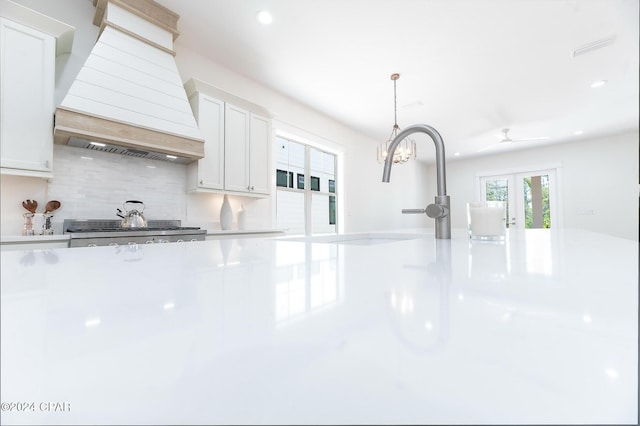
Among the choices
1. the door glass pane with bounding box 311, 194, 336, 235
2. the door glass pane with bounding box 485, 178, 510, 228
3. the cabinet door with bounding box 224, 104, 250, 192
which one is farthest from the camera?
the door glass pane with bounding box 485, 178, 510, 228

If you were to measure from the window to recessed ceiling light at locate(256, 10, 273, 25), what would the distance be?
1.62 meters

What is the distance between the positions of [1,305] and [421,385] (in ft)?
1.08

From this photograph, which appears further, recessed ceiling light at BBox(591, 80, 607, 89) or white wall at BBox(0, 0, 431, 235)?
recessed ceiling light at BBox(591, 80, 607, 89)

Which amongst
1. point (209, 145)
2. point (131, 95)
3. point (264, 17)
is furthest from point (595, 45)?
point (131, 95)

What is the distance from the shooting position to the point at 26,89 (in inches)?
71.5

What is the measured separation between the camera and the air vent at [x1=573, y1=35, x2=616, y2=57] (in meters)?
2.71

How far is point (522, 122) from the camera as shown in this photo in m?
4.79

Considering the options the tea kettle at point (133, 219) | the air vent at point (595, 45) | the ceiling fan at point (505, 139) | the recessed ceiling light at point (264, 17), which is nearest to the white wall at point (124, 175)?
the tea kettle at point (133, 219)

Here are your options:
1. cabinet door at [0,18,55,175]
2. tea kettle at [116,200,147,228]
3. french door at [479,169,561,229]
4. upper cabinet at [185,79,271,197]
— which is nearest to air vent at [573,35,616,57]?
upper cabinet at [185,79,271,197]

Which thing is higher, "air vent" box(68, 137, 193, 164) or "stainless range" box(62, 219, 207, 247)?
"air vent" box(68, 137, 193, 164)

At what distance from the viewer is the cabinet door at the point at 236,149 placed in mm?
2896

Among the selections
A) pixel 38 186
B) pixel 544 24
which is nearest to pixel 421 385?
pixel 38 186

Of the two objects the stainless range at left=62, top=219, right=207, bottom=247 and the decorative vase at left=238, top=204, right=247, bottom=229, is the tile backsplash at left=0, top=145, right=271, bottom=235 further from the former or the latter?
the decorative vase at left=238, top=204, right=247, bottom=229

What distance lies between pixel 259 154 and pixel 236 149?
0.30m
